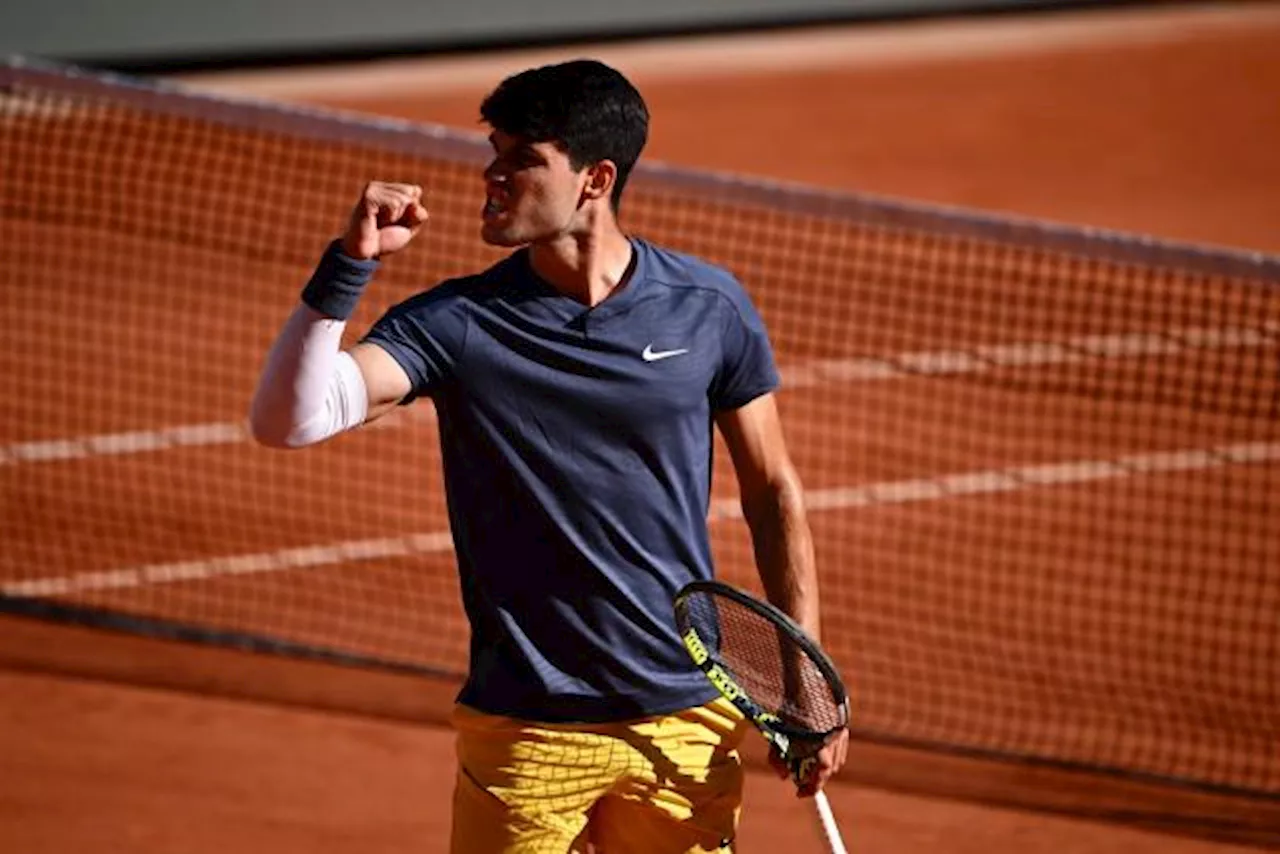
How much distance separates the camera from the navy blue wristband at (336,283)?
14.7 ft

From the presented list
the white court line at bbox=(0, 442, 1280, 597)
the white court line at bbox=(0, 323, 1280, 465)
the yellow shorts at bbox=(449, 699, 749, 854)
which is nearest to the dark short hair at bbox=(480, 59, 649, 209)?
the yellow shorts at bbox=(449, 699, 749, 854)

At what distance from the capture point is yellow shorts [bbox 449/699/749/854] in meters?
4.98

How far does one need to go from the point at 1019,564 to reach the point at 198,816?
3.89 meters

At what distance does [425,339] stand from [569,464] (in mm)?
413

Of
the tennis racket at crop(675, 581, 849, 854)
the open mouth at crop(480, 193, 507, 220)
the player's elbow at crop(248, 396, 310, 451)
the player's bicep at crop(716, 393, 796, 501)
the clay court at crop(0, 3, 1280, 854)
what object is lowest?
the clay court at crop(0, 3, 1280, 854)

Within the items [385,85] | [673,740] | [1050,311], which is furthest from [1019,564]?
[385,85]

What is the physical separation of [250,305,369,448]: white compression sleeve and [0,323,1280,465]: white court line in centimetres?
653

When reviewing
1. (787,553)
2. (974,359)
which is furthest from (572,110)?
(974,359)

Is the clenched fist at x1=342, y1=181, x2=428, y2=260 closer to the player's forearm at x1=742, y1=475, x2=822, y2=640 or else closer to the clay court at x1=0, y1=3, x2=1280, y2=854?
the player's forearm at x1=742, y1=475, x2=822, y2=640

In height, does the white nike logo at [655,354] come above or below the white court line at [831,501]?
above

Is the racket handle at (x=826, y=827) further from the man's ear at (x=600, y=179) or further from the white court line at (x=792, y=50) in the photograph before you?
the white court line at (x=792, y=50)

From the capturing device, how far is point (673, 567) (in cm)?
508

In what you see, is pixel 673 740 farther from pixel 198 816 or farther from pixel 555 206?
pixel 198 816

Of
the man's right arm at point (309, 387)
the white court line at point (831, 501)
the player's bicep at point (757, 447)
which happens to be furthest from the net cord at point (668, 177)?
the man's right arm at point (309, 387)
